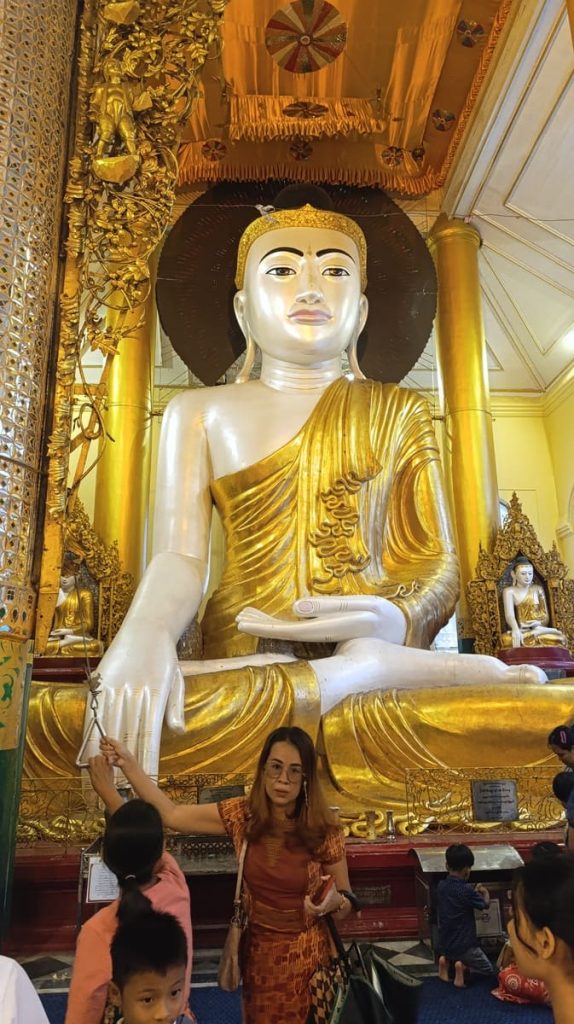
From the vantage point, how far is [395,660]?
3.36 meters

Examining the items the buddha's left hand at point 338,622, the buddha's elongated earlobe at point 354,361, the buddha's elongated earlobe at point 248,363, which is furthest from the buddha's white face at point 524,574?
the buddha's elongated earlobe at point 248,363

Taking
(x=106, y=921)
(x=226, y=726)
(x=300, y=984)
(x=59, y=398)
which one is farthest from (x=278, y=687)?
(x=106, y=921)

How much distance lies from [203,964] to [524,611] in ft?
12.8

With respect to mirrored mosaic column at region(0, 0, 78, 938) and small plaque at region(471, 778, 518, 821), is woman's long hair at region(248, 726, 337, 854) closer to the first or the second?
mirrored mosaic column at region(0, 0, 78, 938)

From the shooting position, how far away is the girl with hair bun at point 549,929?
37.9 inches

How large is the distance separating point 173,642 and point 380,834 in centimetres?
115

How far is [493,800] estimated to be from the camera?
2.51 m

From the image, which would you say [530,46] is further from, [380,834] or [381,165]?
[380,834]

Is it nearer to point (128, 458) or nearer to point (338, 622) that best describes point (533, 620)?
point (338, 622)

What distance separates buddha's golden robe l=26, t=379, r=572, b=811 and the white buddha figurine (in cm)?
1

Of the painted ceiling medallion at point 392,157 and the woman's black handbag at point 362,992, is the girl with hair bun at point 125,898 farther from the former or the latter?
the painted ceiling medallion at point 392,157

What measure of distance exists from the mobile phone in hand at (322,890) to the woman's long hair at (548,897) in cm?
39

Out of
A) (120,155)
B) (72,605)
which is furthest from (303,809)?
(72,605)

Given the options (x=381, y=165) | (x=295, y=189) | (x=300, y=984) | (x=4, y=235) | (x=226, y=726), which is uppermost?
(x=381, y=165)
